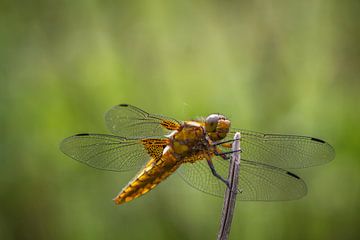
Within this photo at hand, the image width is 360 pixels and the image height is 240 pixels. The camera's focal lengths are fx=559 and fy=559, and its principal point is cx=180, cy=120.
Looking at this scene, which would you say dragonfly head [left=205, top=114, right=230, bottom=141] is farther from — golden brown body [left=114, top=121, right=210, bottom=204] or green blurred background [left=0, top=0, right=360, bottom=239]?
green blurred background [left=0, top=0, right=360, bottom=239]

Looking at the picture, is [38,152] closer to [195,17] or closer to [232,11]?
[195,17]

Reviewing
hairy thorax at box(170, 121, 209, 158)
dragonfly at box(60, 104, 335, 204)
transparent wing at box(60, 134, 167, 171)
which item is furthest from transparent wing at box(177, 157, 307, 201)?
transparent wing at box(60, 134, 167, 171)

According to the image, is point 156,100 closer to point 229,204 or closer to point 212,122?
point 212,122

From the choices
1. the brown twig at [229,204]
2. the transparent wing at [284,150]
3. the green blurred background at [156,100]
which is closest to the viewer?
the brown twig at [229,204]

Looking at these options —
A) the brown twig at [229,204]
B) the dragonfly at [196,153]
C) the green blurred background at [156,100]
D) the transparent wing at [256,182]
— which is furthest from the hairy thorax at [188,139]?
the green blurred background at [156,100]

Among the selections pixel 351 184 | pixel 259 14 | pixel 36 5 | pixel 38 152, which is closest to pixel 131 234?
pixel 38 152

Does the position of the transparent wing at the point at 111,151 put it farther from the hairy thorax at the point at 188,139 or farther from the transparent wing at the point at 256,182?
the transparent wing at the point at 256,182

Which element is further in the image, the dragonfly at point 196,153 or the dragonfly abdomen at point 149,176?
the dragonfly abdomen at point 149,176
